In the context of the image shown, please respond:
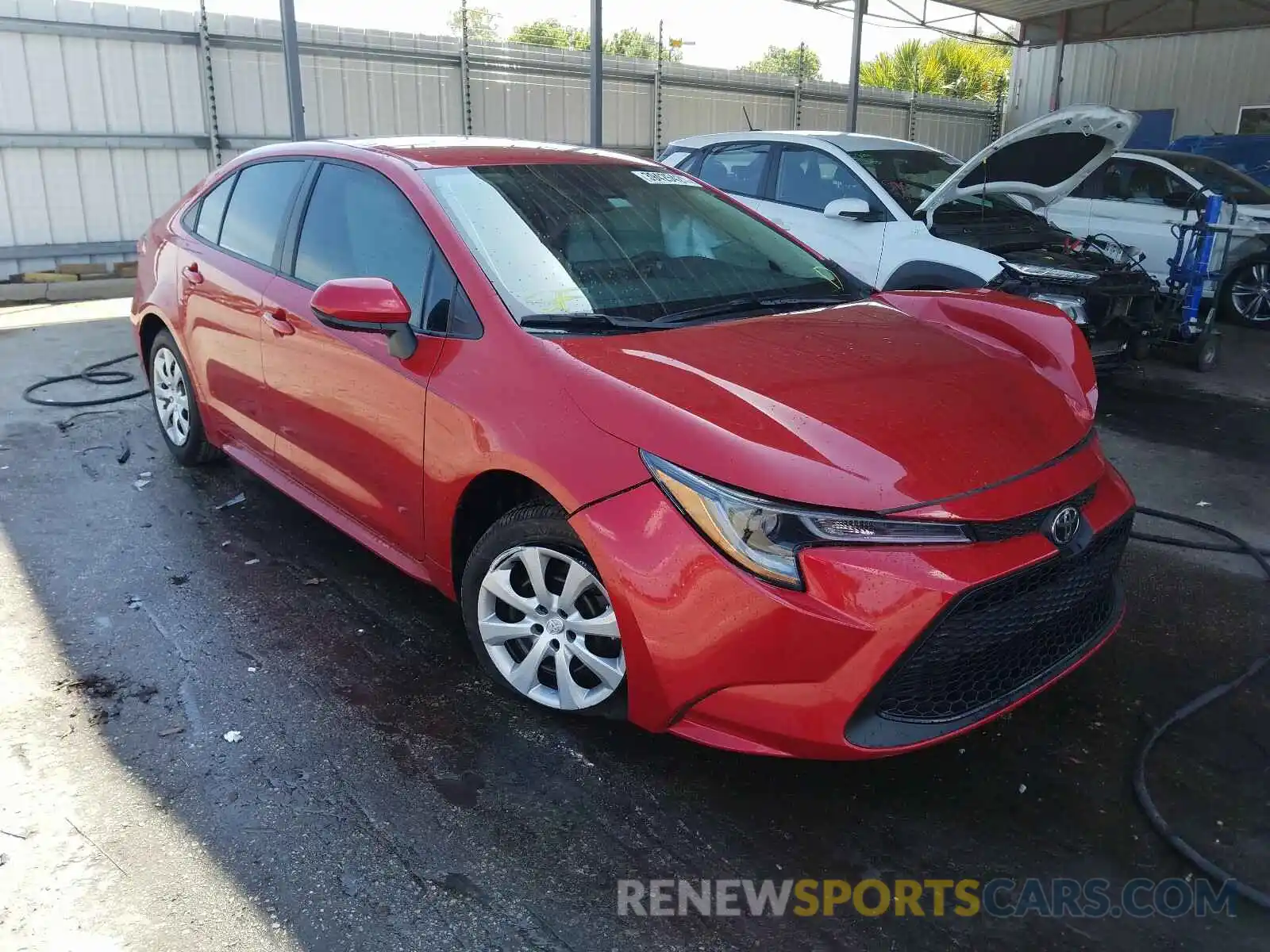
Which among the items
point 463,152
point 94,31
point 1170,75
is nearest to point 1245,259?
point 463,152

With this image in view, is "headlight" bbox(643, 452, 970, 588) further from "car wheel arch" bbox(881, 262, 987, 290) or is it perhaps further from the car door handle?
"car wheel arch" bbox(881, 262, 987, 290)

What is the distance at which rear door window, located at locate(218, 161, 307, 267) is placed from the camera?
12.8ft

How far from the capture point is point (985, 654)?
2.42 meters

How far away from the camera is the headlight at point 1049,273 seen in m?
6.24

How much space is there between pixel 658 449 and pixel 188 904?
4.91 feet

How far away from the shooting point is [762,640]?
2285mm

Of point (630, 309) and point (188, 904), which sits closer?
point (188, 904)

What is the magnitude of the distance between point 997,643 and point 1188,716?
42.3 inches

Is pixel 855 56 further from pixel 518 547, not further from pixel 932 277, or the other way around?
pixel 518 547

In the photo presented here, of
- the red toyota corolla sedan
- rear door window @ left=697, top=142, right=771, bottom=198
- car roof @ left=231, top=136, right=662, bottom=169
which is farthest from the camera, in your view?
rear door window @ left=697, top=142, right=771, bottom=198

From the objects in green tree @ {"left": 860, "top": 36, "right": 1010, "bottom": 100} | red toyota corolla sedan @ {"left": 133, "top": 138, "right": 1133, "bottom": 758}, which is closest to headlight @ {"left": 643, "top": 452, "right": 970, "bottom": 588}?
red toyota corolla sedan @ {"left": 133, "top": 138, "right": 1133, "bottom": 758}

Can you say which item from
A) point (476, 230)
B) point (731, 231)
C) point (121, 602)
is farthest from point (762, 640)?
point (121, 602)

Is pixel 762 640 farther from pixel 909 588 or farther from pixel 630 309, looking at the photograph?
pixel 630 309

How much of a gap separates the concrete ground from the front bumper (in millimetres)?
318
